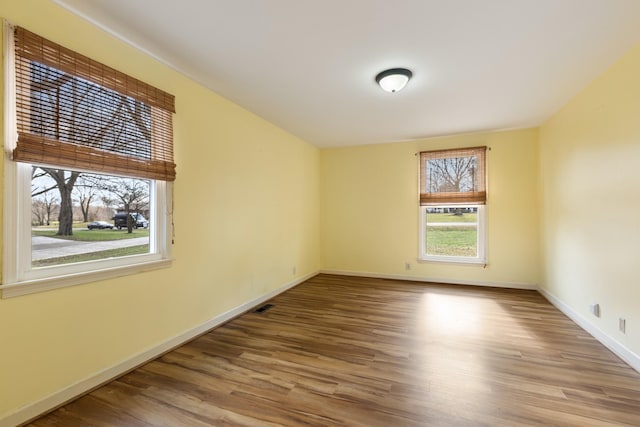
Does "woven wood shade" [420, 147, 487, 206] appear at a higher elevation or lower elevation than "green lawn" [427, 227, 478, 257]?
higher

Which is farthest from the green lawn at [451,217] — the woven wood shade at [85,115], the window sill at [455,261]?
the woven wood shade at [85,115]

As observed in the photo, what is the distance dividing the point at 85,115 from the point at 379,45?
7.15 ft

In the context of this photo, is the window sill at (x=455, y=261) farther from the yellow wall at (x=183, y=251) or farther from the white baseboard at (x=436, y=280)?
the yellow wall at (x=183, y=251)

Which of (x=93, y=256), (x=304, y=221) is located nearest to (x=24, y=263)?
(x=93, y=256)

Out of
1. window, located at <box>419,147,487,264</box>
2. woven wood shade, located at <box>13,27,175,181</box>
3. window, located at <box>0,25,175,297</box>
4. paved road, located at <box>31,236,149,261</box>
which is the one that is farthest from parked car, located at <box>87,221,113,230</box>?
window, located at <box>419,147,487,264</box>

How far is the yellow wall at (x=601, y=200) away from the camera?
2.28m

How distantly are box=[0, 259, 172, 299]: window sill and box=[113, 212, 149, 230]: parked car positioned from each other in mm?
335

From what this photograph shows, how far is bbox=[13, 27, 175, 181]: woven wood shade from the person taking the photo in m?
1.67

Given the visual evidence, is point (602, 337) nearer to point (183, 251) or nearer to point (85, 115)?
point (183, 251)

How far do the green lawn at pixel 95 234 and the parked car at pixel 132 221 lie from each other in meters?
0.04

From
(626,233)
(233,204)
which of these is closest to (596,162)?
(626,233)

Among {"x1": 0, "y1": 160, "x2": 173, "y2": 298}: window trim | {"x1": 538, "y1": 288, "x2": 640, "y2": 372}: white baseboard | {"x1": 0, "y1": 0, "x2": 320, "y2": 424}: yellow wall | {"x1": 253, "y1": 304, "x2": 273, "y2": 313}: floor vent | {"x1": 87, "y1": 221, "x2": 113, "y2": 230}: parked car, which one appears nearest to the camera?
{"x1": 0, "y1": 160, "x2": 173, "y2": 298}: window trim

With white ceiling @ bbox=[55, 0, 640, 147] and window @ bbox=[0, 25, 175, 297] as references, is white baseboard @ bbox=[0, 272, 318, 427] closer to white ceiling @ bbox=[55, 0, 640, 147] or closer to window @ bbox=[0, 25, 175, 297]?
window @ bbox=[0, 25, 175, 297]

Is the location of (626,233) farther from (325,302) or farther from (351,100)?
(325,302)
